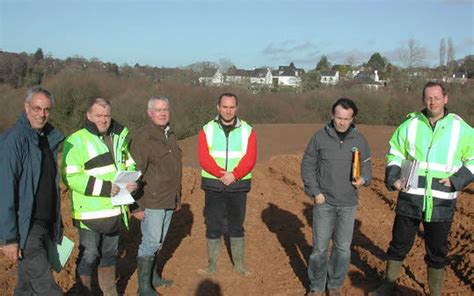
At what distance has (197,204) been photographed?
388 inches

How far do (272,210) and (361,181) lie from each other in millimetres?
4855

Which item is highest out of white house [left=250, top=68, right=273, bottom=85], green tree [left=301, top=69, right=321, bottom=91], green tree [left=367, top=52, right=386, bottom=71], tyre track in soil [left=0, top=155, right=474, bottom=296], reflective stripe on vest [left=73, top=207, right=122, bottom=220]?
green tree [left=367, top=52, right=386, bottom=71]

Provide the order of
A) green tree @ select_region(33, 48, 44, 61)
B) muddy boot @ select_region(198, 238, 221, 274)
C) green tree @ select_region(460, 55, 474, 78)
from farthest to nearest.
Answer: green tree @ select_region(460, 55, 474, 78) → green tree @ select_region(33, 48, 44, 61) → muddy boot @ select_region(198, 238, 221, 274)

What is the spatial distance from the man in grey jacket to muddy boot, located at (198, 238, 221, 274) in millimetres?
1359

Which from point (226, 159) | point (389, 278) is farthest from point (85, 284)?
point (389, 278)

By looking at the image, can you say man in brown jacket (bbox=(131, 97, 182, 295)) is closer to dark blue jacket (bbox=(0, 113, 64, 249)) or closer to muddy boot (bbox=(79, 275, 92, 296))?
muddy boot (bbox=(79, 275, 92, 296))

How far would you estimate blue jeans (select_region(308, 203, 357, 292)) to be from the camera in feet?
16.5

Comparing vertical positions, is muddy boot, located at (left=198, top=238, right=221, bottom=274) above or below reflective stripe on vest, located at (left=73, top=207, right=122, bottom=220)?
below

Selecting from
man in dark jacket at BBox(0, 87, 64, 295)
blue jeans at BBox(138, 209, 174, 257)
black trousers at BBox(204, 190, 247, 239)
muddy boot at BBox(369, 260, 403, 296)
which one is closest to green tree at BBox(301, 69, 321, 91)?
black trousers at BBox(204, 190, 247, 239)

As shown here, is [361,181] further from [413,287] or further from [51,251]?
[51,251]

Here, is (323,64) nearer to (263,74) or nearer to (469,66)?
(263,74)

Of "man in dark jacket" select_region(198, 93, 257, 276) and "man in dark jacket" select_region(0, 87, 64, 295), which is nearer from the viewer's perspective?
"man in dark jacket" select_region(0, 87, 64, 295)

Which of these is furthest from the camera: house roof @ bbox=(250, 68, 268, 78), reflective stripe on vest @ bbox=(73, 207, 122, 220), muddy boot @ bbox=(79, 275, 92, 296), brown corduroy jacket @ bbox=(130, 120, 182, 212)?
house roof @ bbox=(250, 68, 268, 78)

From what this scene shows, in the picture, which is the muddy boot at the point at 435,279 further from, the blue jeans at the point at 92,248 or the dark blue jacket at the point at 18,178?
the dark blue jacket at the point at 18,178
